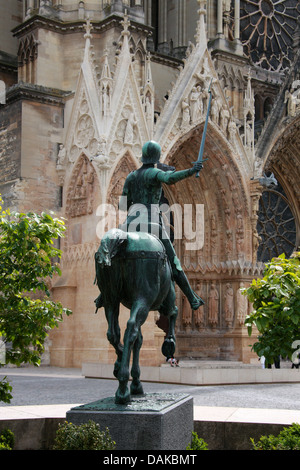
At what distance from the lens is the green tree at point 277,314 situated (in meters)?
8.98

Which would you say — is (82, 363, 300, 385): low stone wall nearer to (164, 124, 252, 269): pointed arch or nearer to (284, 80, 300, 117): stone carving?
(164, 124, 252, 269): pointed arch

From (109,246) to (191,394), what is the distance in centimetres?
614

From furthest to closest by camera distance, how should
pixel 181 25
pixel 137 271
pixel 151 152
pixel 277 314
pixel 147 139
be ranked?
pixel 181 25 → pixel 147 139 → pixel 277 314 → pixel 151 152 → pixel 137 271

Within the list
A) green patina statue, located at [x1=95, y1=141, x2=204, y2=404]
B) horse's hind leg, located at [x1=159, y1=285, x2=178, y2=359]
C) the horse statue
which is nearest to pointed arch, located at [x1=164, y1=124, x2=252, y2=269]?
green patina statue, located at [x1=95, y1=141, x2=204, y2=404]

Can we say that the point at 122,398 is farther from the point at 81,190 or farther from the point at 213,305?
the point at 213,305

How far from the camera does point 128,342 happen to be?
708 cm

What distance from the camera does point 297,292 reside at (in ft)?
30.5

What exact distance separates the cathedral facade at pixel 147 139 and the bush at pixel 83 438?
12322 millimetres

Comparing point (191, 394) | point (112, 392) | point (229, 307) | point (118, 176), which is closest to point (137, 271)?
point (112, 392)

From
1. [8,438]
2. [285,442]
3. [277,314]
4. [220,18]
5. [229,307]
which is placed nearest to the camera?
[285,442]

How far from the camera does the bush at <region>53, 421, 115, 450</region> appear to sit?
19.9ft

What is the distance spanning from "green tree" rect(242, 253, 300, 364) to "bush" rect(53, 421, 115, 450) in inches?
127

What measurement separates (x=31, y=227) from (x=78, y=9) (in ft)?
52.5

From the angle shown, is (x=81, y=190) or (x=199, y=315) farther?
(x=199, y=315)
